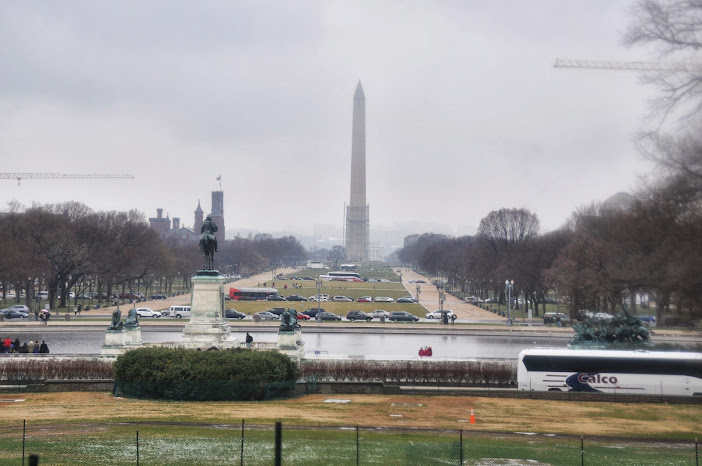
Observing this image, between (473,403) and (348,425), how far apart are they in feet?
25.3

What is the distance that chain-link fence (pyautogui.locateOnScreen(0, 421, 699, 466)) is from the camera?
21516mm

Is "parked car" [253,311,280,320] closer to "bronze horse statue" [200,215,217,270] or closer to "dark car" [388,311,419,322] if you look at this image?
"dark car" [388,311,419,322]

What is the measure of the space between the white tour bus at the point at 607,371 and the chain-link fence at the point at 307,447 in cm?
1162

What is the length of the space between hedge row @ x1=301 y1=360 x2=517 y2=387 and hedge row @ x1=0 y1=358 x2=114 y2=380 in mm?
9691

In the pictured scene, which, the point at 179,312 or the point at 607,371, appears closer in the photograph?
the point at 607,371

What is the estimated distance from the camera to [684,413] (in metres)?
31.6

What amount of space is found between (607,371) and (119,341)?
24.0m

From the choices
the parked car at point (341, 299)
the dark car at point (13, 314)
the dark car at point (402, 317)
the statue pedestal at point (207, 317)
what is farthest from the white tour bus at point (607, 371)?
the parked car at point (341, 299)

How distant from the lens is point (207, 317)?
41094 mm

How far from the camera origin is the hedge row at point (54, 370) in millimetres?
39844

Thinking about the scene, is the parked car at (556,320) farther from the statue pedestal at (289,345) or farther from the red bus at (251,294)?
the statue pedestal at (289,345)

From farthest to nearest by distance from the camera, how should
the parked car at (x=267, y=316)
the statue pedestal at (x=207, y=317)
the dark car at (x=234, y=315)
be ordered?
the parked car at (x=267, y=316) < the dark car at (x=234, y=315) < the statue pedestal at (x=207, y=317)

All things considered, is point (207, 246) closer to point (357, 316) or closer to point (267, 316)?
point (267, 316)

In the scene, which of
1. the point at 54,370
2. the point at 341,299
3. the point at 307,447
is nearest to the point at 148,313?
the point at 341,299
